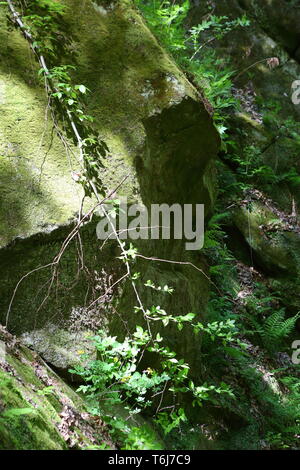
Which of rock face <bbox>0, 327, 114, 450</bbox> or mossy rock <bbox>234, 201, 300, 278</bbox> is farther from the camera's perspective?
mossy rock <bbox>234, 201, 300, 278</bbox>

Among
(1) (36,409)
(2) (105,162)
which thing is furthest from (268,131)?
(1) (36,409)

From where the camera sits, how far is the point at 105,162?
3639mm

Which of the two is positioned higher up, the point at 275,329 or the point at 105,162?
the point at 105,162

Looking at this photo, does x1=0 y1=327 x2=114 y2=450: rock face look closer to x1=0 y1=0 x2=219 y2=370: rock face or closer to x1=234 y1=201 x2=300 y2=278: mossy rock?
x1=0 y1=0 x2=219 y2=370: rock face

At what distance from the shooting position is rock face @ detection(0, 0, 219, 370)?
314 centimetres

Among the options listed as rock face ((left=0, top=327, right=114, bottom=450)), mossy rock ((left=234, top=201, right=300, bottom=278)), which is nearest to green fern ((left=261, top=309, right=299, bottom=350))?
mossy rock ((left=234, top=201, right=300, bottom=278))

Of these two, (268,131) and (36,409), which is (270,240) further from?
(36,409)

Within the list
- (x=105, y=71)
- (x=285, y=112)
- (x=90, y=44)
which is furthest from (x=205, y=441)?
(x=285, y=112)

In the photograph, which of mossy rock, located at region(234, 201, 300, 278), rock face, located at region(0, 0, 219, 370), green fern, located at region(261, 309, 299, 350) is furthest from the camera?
mossy rock, located at region(234, 201, 300, 278)

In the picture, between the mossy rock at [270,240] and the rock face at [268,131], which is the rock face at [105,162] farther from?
the rock face at [268,131]

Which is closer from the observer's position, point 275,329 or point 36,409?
point 36,409

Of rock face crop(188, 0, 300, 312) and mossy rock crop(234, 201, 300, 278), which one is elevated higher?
rock face crop(188, 0, 300, 312)

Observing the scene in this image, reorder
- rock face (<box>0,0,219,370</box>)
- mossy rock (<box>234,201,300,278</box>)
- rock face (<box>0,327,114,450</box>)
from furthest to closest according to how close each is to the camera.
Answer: mossy rock (<box>234,201,300,278</box>) < rock face (<box>0,0,219,370</box>) < rock face (<box>0,327,114,450</box>)
